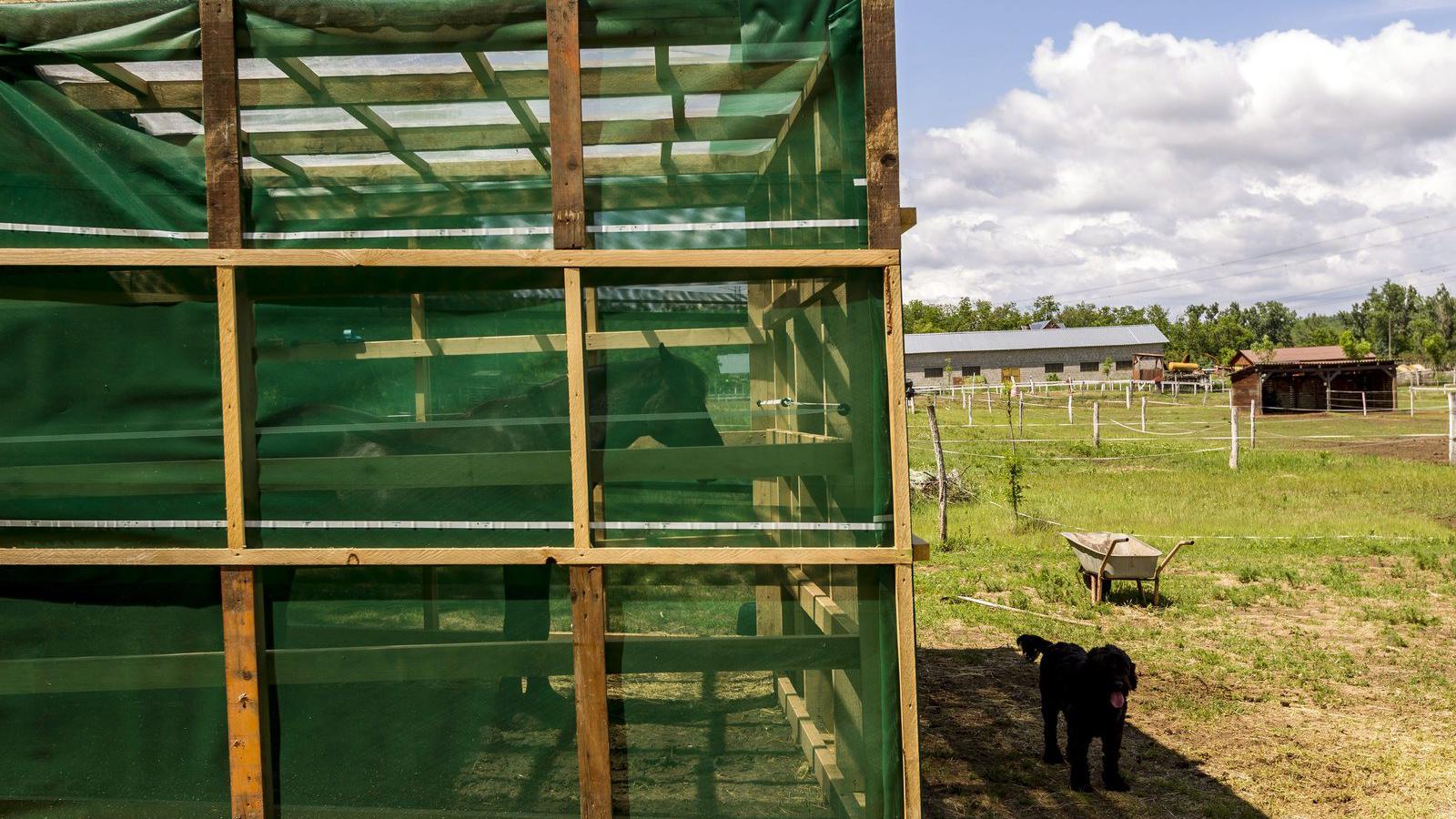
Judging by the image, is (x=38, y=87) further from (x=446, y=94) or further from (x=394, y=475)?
(x=394, y=475)

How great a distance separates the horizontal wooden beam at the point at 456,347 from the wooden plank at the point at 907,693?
1.29 metres

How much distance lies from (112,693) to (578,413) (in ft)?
6.56

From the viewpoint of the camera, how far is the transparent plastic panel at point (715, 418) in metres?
3.56

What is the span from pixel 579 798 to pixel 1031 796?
10.8 ft

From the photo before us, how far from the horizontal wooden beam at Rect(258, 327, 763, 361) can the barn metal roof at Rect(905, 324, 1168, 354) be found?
250ft

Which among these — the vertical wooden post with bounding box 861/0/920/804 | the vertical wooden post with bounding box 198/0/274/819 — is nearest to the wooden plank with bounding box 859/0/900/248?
the vertical wooden post with bounding box 861/0/920/804

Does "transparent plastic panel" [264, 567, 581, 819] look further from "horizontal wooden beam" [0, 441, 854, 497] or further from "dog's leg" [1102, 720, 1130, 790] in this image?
"dog's leg" [1102, 720, 1130, 790]

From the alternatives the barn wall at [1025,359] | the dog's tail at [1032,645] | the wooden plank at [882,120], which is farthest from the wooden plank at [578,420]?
the barn wall at [1025,359]

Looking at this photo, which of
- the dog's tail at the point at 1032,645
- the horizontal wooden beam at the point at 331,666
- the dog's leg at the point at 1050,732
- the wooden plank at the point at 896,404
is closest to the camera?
the wooden plank at the point at 896,404

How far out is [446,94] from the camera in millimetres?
3689

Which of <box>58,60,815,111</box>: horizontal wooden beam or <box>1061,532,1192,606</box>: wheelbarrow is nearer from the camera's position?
<box>58,60,815,111</box>: horizontal wooden beam

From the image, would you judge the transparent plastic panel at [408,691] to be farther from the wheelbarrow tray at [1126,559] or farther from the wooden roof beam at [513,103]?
the wheelbarrow tray at [1126,559]

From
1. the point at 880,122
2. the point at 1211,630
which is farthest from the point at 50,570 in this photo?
the point at 1211,630

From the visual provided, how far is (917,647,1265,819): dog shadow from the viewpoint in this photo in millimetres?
5477
